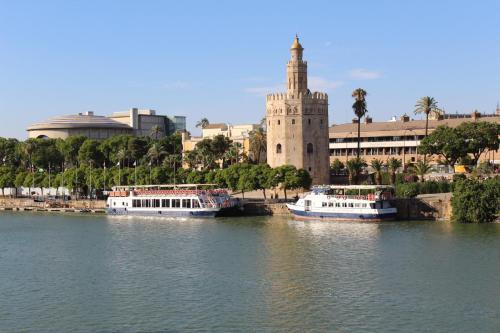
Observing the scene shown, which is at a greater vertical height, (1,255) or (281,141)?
(281,141)

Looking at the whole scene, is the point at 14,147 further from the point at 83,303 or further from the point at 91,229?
the point at 83,303

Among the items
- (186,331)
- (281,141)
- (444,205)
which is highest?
(281,141)

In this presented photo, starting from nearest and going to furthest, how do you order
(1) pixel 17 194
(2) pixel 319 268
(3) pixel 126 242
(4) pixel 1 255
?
(2) pixel 319 268 → (4) pixel 1 255 → (3) pixel 126 242 → (1) pixel 17 194

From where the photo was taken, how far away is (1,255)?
58344mm

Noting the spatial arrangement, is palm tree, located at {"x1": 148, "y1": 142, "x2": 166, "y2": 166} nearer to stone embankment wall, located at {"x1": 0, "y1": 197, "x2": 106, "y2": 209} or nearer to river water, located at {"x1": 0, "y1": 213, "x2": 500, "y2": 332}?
stone embankment wall, located at {"x1": 0, "y1": 197, "x2": 106, "y2": 209}

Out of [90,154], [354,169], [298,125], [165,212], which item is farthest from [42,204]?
[354,169]

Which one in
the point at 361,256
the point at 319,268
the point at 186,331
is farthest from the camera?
the point at 361,256

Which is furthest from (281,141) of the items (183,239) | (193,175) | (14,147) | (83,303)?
(14,147)

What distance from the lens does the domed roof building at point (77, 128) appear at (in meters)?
176

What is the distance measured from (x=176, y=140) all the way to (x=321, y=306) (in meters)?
103

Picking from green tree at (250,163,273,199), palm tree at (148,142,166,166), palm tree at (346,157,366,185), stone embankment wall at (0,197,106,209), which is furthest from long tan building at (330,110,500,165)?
stone embankment wall at (0,197,106,209)

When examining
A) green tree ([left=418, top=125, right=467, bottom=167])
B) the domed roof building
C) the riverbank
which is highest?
the domed roof building

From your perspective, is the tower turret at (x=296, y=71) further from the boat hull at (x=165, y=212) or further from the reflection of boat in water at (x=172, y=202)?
the boat hull at (x=165, y=212)

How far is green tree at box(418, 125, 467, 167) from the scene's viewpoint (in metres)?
94.5
